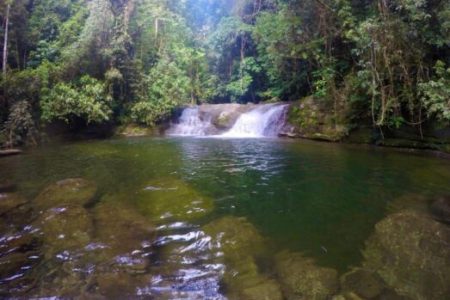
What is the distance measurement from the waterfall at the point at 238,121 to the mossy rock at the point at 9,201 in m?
10.2

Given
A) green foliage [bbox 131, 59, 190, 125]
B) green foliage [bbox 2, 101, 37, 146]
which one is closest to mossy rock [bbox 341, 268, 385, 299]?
green foliage [bbox 2, 101, 37, 146]

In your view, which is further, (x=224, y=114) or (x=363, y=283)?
(x=224, y=114)

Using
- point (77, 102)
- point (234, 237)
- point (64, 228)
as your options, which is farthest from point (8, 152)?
point (234, 237)

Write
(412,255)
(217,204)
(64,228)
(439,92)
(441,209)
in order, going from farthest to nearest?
1. (439,92)
2. (217,204)
3. (441,209)
4. (64,228)
5. (412,255)

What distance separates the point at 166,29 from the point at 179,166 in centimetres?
1719

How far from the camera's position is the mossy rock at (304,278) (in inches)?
130

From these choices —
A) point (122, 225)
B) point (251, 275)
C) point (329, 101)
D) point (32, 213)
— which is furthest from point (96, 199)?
point (329, 101)

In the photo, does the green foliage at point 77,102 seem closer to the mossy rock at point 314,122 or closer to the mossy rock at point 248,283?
the mossy rock at point 314,122

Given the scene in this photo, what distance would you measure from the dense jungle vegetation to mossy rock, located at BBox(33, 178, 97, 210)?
25.3ft

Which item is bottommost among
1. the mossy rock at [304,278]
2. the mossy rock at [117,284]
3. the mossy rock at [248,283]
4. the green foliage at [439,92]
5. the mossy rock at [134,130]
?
the mossy rock at [117,284]

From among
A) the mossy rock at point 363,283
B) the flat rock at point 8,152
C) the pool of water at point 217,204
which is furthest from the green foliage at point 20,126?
the mossy rock at point 363,283

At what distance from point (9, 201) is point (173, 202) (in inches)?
114

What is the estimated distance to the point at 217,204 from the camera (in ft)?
19.5

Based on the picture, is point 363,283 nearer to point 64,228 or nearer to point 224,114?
point 64,228
